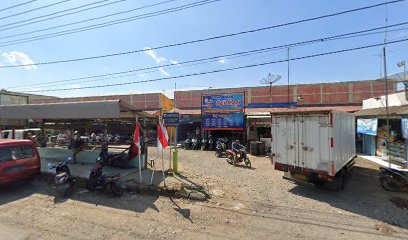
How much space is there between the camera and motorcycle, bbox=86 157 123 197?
7953 millimetres

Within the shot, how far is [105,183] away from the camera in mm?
8031

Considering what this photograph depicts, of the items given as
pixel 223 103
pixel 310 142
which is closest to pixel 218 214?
pixel 310 142

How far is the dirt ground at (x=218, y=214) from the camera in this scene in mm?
5457

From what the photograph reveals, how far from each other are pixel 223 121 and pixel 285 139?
1141cm

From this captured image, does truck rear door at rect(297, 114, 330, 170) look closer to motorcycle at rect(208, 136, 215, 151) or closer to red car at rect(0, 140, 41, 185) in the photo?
red car at rect(0, 140, 41, 185)

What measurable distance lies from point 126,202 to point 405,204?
27.4ft

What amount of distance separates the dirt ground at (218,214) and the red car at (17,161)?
59 centimetres

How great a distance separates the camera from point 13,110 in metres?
11.7

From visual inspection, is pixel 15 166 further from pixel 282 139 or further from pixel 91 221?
pixel 282 139

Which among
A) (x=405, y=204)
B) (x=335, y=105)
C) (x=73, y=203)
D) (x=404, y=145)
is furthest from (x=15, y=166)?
(x=335, y=105)

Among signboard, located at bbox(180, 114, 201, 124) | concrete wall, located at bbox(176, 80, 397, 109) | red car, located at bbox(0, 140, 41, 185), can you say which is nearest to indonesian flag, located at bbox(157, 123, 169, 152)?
red car, located at bbox(0, 140, 41, 185)

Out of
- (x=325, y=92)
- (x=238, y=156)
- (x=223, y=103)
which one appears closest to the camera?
(x=238, y=156)

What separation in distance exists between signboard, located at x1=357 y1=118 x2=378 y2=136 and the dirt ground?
8.18 meters

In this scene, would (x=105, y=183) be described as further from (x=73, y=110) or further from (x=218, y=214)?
(x=218, y=214)
